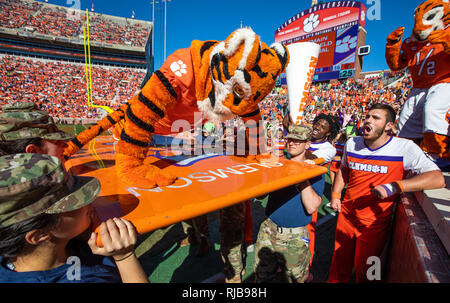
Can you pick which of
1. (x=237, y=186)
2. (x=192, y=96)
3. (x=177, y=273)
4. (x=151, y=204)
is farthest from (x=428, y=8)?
(x=177, y=273)

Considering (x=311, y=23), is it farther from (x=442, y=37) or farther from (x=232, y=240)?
(x=232, y=240)

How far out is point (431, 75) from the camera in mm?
2379

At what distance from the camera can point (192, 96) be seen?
1.80m

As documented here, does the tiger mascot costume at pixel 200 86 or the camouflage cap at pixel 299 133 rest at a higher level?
the tiger mascot costume at pixel 200 86

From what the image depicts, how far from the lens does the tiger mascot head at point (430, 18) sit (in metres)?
2.10

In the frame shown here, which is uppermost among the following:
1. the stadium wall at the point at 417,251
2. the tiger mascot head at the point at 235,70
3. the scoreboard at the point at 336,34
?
the scoreboard at the point at 336,34

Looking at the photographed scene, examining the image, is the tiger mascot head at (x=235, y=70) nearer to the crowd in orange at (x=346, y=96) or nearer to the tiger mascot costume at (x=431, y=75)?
the tiger mascot costume at (x=431, y=75)

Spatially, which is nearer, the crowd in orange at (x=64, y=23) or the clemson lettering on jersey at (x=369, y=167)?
the clemson lettering on jersey at (x=369, y=167)

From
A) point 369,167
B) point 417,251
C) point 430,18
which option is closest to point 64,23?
point 430,18

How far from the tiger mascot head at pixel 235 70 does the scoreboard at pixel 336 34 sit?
80.3ft

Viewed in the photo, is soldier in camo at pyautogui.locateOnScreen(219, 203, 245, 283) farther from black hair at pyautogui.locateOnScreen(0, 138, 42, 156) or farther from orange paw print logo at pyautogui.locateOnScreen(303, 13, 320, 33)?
orange paw print logo at pyautogui.locateOnScreen(303, 13, 320, 33)

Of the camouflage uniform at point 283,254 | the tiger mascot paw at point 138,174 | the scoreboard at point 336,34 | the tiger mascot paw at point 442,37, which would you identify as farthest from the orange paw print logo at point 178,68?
the scoreboard at point 336,34

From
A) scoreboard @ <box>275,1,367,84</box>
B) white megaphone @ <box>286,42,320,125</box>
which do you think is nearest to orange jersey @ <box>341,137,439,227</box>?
white megaphone @ <box>286,42,320,125</box>

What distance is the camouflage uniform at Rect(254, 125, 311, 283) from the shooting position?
1832mm
